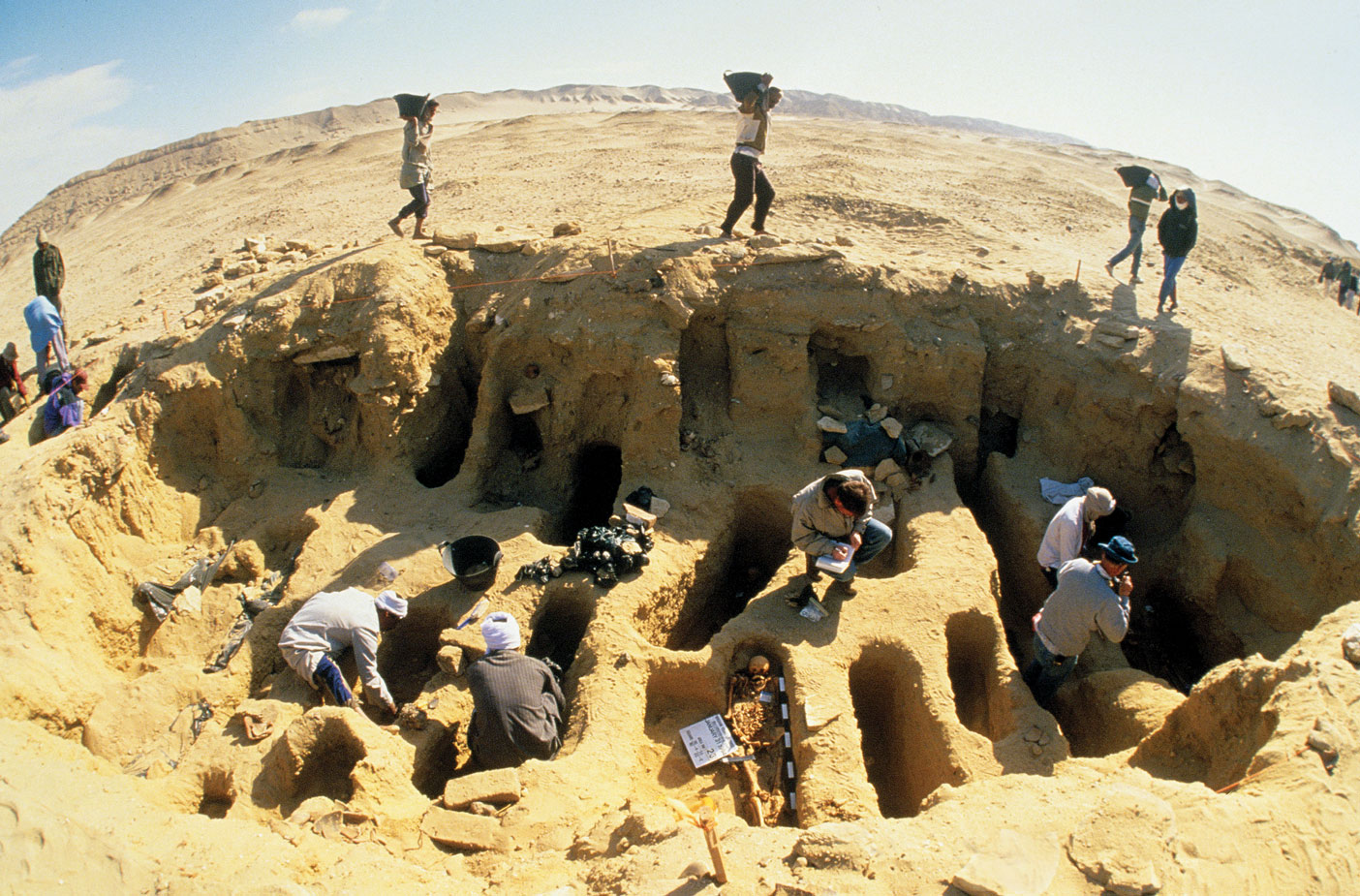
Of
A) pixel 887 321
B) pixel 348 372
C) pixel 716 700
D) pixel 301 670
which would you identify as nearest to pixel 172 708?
pixel 301 670

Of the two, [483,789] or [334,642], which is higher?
[334,642]

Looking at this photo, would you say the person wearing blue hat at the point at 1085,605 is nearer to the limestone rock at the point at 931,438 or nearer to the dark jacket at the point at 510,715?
the limestone rock at the point at 931,438

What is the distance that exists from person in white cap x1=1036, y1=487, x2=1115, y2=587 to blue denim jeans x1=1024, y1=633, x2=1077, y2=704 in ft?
2.26

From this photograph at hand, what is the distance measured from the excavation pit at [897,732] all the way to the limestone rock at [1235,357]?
429 centimetres

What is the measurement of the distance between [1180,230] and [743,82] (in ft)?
16.3

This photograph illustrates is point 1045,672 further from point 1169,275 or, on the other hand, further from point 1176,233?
point 1176,233

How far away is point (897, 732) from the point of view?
5.77m

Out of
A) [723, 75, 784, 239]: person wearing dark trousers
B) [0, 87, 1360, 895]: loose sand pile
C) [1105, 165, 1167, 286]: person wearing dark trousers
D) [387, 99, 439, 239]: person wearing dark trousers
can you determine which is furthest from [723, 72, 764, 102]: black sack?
[1105, 165, 1167, 286]: person wearing dark trousers

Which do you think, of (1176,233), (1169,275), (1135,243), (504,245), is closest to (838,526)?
(504,245)

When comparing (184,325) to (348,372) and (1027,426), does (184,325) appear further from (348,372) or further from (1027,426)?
(1027,426)

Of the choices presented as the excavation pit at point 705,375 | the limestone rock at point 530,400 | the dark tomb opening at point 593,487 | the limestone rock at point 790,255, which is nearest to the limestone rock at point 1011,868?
the excavation pit at point 705,375

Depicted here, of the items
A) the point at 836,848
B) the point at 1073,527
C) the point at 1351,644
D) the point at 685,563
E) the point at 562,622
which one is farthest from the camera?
the point at 685,563

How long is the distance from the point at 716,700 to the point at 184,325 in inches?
272

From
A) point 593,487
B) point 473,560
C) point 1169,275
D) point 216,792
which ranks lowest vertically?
point 216,792
